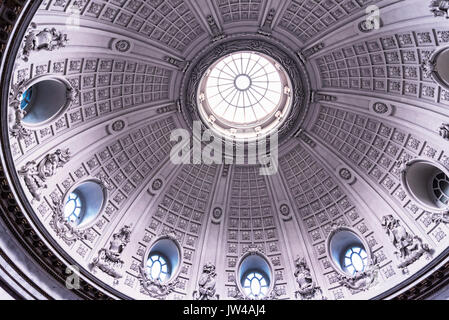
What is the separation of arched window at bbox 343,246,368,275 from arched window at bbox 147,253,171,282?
10.5 meters

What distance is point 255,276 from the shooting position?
2512 cm

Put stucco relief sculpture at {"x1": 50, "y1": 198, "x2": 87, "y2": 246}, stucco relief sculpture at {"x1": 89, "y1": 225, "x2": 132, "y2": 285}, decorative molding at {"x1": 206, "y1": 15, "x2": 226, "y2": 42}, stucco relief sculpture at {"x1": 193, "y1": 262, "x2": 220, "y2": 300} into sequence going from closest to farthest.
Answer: stucco relief sculpture at {"x1": 50, "y1": 198, "x2": 87, "y2": 246} → stucco relief sculpture at {"x1": 89, "y1": 225, "x2": 132, "y2": 285} → stucco relief sculpture at {"x1": 193, "y1": 262, "x2": 220, "y2": 300} → decorative molding at {"x1": 206, "y1": 15, "x2": 226, "y2": 42}

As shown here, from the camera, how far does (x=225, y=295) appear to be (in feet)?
76.7

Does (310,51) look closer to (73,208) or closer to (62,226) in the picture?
(73,208)

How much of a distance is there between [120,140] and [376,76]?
51.1 feet

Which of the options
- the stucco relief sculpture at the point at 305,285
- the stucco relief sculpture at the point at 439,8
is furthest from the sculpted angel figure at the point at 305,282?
the stucco relief sculpture at the point at 439,8

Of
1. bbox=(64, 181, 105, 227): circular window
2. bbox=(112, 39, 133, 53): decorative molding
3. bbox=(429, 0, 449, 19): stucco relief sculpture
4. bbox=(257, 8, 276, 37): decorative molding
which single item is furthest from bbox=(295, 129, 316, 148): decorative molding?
bbox=(64, 181, 105, 227): circular window

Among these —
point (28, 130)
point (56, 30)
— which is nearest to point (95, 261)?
point (28, 130)

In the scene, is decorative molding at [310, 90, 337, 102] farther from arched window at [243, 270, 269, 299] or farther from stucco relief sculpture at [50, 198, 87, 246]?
stucco relief sculpture at [50, 198, 87, 246]

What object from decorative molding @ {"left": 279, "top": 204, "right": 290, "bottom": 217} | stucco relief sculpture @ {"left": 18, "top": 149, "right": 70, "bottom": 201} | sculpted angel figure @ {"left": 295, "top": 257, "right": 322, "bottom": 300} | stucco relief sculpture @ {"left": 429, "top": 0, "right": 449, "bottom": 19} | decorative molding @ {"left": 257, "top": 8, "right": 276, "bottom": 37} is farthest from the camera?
decorative molding @ {"left": 279, "top": 204, "right": 290, "bottom": 217}

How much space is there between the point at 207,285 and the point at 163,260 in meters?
3.36

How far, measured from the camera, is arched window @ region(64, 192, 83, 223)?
70.5ft
